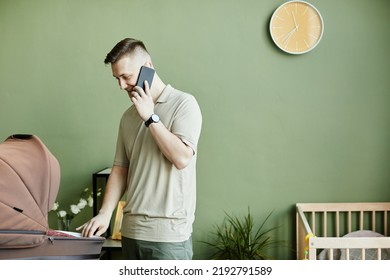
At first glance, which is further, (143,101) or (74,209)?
(74,209)

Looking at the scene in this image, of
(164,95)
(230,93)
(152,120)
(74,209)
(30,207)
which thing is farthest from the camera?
(230,93)

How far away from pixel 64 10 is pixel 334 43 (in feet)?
4.92

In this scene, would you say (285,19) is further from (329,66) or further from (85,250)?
(85,250)

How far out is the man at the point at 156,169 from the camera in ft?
4.87

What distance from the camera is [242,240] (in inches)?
101

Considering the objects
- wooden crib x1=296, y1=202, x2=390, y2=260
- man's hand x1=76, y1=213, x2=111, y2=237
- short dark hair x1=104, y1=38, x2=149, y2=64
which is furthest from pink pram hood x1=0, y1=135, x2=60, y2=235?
wooden crib x1=296, y1=202, x2=390, y2=260

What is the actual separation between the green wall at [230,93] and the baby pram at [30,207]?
1.25 metres

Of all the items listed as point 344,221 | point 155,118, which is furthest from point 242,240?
point 155,118

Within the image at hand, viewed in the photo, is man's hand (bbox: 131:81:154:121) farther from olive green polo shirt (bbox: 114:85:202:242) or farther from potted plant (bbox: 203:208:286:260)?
potted plant (bbox: 203:208:286:260)

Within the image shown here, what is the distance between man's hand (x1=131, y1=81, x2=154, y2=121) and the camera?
1475 millimetres

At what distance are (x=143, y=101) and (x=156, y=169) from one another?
221mm

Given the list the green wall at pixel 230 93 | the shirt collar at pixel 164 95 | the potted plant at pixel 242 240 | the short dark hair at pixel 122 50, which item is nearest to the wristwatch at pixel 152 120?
the shirt collar at pixel 164 95

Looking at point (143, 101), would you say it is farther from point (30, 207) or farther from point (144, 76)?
point (30, 207)
